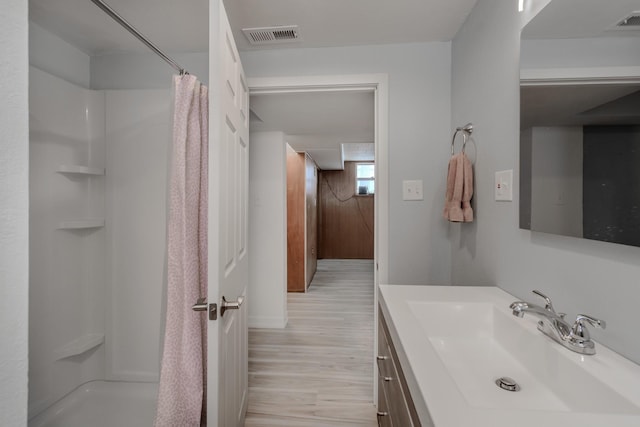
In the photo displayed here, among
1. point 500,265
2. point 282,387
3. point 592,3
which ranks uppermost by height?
point 592,3

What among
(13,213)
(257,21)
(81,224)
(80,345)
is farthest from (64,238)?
(257,21)

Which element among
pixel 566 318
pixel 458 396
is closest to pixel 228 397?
pixel 458 396

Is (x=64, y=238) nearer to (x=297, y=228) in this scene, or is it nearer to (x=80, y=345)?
(x=80, y=345)

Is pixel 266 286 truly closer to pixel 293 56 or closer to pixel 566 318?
pixel 293 56

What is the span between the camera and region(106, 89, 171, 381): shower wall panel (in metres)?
1.78

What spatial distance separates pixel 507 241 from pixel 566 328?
47 cm

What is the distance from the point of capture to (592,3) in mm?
765

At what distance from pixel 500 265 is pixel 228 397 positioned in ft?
4.30

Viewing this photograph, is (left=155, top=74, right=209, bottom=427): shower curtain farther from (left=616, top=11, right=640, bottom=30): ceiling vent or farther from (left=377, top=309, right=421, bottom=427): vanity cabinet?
(left=616, top=11, right=640, bottom=30): ceiling vent

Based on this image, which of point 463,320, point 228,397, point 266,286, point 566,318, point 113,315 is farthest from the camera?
point 266,286

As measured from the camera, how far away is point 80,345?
1648 mm

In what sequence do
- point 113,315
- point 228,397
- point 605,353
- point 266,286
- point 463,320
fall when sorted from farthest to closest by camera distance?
point 266,286, point 113,315, point 228,397, point 463,320, point 605,353

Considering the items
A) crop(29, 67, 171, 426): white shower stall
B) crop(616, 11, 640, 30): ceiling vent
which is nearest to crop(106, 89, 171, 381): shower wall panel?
crop(29, 67, 171, 426): white shower stall

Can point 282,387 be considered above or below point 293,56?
below
